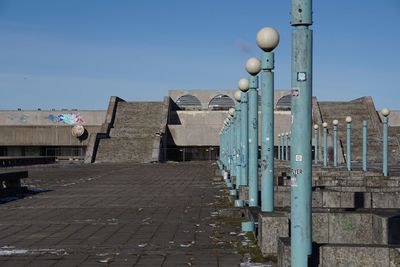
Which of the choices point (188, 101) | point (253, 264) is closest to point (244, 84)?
point (253, 264)

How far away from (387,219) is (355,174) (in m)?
13.8

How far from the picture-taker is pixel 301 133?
6.49 m

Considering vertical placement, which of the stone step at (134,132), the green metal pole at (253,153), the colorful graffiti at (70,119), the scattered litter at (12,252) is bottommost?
the scattered litter at (12,252)

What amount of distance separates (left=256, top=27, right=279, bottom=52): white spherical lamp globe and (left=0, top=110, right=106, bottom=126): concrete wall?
66.6m

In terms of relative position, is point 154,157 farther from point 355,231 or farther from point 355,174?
point 355,231

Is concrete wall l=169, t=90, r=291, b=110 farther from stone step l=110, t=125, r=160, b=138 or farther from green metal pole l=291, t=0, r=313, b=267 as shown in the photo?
green metal pole l=291, t=0, r=313, b=267

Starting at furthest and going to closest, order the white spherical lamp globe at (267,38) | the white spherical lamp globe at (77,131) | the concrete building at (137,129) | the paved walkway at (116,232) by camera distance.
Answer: the white spherical lamp globe at (77,131), the concrete building at (137,129), the white spherical lamp globe at (267,38), the paved walkway at (116,232)

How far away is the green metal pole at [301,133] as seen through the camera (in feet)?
21.1

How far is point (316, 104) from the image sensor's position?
73.5m

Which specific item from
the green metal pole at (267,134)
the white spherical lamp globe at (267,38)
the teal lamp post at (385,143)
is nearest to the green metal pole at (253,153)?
the green metal pole at (267,134)

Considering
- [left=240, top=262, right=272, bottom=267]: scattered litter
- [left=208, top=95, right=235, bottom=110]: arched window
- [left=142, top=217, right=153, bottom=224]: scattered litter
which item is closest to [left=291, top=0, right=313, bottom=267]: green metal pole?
[left=240, top=262, right=272, bottom=267]: scattered litter

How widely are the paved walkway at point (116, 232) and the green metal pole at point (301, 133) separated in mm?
2280

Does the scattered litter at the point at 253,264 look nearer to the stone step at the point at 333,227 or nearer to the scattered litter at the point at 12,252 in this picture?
the stone step at the point at 333,227

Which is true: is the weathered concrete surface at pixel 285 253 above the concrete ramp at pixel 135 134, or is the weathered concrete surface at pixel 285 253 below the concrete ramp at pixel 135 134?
below
